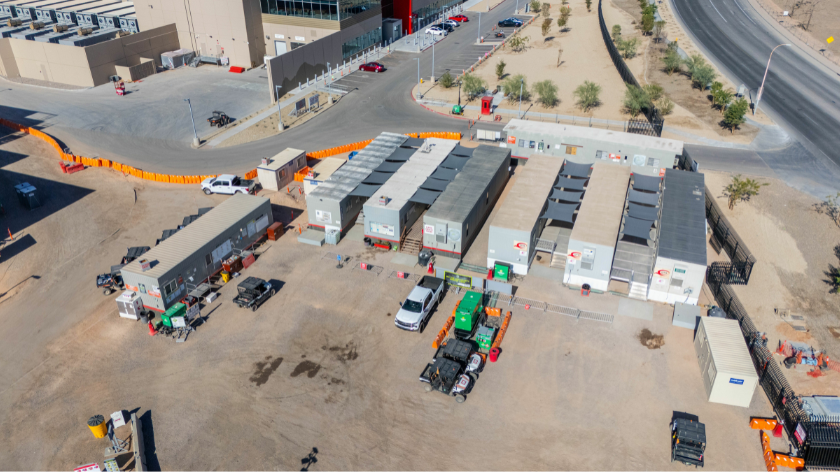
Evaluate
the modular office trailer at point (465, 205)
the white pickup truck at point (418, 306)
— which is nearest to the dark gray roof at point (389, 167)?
the modular office trailer at point (465, 205)

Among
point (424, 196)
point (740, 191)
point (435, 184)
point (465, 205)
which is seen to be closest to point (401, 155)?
point (435, 184)

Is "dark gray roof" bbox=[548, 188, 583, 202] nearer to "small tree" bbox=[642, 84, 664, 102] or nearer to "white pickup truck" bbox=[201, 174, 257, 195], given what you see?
"white pickup truck" bbox=[201, 174, 257, 195]

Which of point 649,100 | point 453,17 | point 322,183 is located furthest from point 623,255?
point 453,17

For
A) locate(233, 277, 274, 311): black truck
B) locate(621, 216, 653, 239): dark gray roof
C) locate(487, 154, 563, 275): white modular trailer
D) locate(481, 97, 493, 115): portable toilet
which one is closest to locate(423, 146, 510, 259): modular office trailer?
locate(487, 154, 563, 275): white modular trailer

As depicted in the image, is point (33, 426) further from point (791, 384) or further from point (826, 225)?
point (826, 225)

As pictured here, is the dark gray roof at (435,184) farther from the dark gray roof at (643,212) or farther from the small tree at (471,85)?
the small tree at (471,85)
